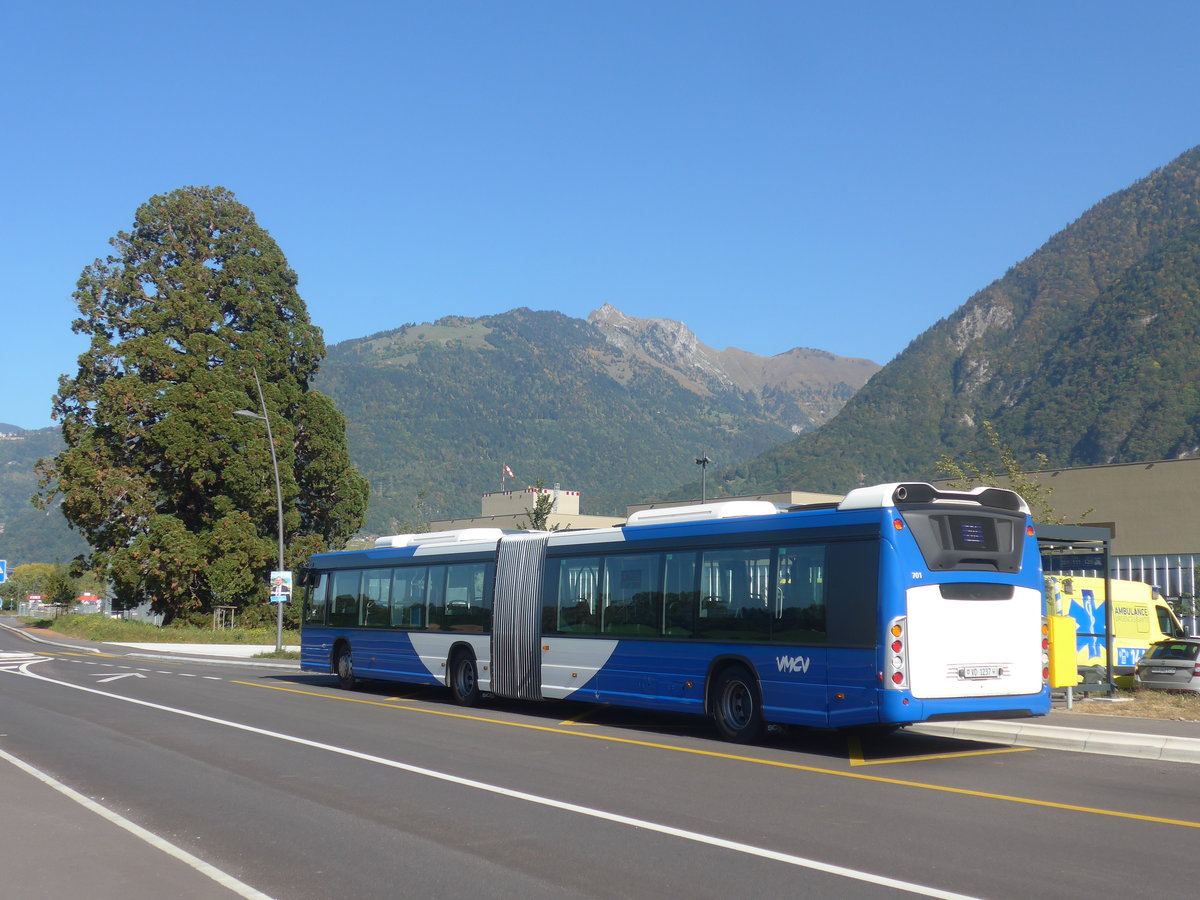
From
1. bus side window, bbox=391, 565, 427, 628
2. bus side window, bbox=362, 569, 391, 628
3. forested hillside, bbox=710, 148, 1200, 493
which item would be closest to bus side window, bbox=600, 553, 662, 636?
bus side window, bbox=391, 565, 427, 628

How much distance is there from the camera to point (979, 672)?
518 inches

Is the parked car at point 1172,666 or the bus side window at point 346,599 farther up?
the bus side window at point 346,599

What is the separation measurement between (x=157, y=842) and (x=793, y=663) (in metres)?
7.68

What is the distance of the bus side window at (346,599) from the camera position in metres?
23.9

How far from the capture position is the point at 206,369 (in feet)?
176

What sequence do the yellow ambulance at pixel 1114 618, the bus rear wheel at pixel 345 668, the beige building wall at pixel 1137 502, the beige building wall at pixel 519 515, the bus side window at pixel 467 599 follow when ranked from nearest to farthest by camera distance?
the yellow ambulance at pixel 1114 618, the bus side window at pixel 467 599, the bus rear wheel at pixel 345 668, the beige building wall at pixel 1137 502, the beige building wall at pixel 519 515

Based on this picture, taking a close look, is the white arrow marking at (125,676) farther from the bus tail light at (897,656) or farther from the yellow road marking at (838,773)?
the bus tail light at (897,656)

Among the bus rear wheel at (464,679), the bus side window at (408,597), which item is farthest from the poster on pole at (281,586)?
the bus rear wheel at (464,679)

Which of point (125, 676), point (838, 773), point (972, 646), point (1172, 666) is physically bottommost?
point (125, 676)

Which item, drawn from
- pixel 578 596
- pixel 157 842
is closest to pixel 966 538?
pixel 578 596

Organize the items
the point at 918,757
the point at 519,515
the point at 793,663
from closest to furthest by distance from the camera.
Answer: the point at 918,757
the point at 793,663
the point at 519,515

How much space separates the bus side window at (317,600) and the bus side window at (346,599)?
435 mm

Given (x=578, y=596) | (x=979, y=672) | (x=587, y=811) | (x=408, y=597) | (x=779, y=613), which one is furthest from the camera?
(x=408, y=597)

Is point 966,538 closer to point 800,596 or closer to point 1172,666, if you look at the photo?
point 800,596
